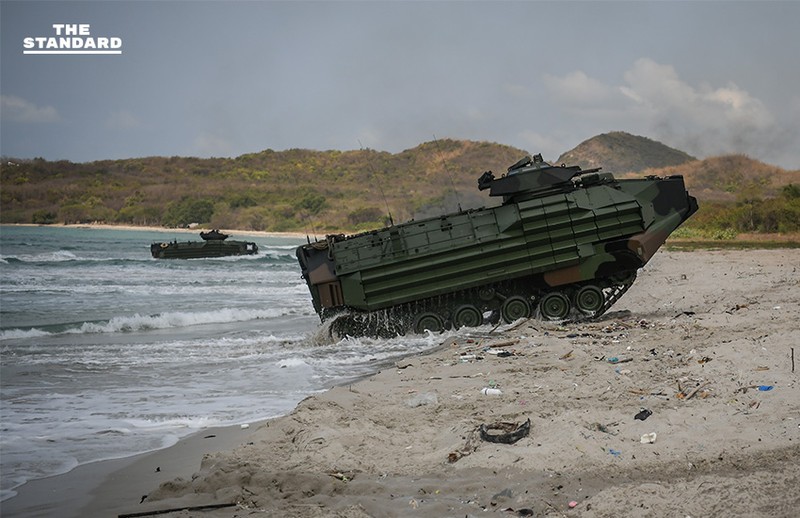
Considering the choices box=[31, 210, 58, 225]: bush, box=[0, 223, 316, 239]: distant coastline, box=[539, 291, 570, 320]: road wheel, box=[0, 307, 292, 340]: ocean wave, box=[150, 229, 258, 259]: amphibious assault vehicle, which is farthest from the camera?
box=[31, 210, 58, 225]: bush

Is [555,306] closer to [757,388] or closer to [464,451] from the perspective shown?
[757,388]

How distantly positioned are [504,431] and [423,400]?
5.77 feet

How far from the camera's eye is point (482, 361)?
36.1ft

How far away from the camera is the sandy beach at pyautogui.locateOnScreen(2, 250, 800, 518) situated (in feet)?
18.4

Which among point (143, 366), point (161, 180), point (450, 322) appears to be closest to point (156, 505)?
point (143, 366)

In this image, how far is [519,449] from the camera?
6.59 m

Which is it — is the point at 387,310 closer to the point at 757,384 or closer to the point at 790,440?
the point at 757,384

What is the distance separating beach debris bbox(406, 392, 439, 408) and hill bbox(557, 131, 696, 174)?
89.4m

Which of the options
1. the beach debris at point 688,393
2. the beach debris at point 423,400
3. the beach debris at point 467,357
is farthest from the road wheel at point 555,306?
the beach debris at point 688,393

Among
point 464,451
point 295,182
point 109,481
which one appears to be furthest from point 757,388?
point 295,182

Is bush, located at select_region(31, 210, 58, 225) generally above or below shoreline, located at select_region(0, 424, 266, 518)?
above

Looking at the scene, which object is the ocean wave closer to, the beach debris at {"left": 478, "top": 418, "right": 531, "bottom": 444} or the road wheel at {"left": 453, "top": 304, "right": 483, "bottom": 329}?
the road wheel at {"left": 453, "top": 304, "right": 483, "bottom": 329}

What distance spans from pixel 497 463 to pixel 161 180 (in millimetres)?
149207

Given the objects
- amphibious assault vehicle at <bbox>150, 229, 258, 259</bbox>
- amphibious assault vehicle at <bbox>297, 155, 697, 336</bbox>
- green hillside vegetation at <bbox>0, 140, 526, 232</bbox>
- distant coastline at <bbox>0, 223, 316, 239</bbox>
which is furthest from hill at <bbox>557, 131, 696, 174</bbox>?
amphibious assault vehicle at <bbox>297, 155, 697, 336</bbox>
